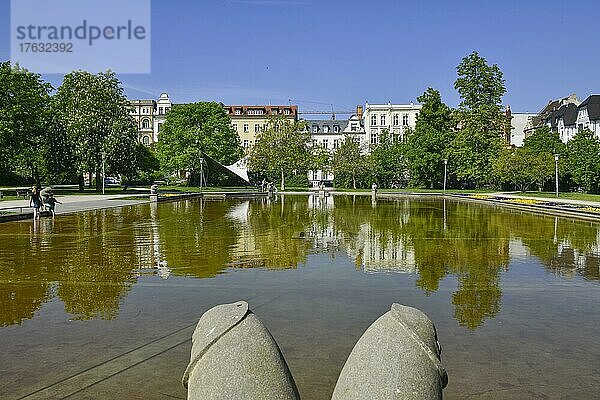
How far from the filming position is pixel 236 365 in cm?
296

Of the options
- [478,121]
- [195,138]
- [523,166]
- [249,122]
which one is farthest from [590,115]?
[249,122]

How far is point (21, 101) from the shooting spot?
4531 centimetres

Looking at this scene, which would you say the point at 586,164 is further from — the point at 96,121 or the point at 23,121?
the point at 23,121

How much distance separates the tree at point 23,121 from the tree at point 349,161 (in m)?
37.1

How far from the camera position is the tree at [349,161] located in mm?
75062

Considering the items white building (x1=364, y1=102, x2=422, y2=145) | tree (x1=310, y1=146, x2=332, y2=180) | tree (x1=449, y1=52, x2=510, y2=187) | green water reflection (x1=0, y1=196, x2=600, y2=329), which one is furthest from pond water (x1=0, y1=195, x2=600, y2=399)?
white building (x1=364, y1=102, x2=422, y2=145)

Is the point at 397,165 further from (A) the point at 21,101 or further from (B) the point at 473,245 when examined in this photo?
(B) the point at 473,245

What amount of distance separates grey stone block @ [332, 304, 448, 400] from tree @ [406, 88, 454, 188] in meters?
66.1

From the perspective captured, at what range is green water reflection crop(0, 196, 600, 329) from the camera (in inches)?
354

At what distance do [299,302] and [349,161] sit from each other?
67747mm

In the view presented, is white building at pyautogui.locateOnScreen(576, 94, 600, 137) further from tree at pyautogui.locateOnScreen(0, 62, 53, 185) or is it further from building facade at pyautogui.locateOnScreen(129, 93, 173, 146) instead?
building facade at pyautogui.locateOnScreen(129, 93, 173, 146)

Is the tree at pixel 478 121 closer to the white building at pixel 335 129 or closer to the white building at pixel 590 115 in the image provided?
the white building at pixel 590 115

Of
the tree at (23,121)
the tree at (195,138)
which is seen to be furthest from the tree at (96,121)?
the tree at (195,138)

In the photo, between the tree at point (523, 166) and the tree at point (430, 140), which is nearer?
the tree at point (523, 166)
